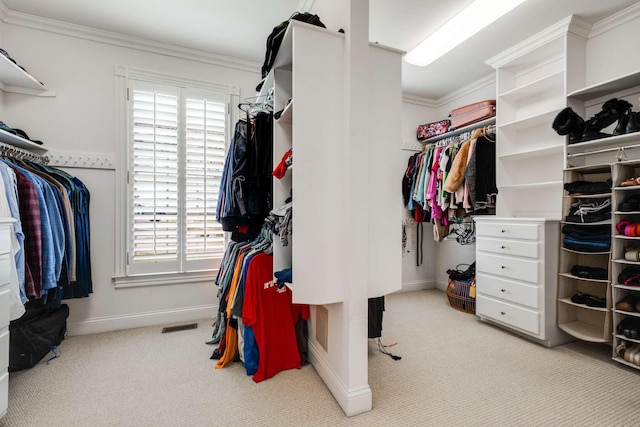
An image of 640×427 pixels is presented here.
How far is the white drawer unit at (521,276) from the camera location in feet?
7.02

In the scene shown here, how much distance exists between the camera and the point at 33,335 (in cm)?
190

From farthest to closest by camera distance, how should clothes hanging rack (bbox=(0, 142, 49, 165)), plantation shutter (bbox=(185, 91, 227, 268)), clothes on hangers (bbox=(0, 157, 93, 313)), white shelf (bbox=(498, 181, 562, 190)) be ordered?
plantation shutter (bbox=(185, 91, 227, 268))
white shelf (bbox=(498, 181, 562, 190))
clothes hanging rack (bbox=(0, 142, 49, 165))
clothes on hangers (bbox=(0, 157, 93, 313))

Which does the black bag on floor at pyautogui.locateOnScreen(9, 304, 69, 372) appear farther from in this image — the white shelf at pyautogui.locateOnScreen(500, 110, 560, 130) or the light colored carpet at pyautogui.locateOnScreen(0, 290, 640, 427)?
the white shelf at pyautogui.locateOnScreen(500, 110, 560, 130)

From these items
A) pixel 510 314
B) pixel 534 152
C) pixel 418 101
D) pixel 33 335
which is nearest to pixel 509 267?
pixel 510 314

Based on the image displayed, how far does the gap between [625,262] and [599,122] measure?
1.04m

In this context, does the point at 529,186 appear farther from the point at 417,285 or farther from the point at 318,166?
the point at 318,166

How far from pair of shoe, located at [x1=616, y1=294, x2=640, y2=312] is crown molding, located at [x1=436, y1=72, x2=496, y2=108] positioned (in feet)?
7.95

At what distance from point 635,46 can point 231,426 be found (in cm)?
373

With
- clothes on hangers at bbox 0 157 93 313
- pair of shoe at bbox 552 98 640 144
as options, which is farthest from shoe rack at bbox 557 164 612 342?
clothes on hangers at bbox 0 157 93 313

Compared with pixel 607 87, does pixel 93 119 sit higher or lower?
lower

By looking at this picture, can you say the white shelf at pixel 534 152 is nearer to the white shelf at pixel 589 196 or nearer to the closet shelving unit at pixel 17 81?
the white shelf at pixel 589 196

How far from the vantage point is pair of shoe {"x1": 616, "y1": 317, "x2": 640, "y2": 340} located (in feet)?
5.80

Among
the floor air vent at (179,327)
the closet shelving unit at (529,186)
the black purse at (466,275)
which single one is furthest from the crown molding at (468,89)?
the floor air vent at (179,327)

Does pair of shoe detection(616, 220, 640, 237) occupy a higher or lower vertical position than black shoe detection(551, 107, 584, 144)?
lower
